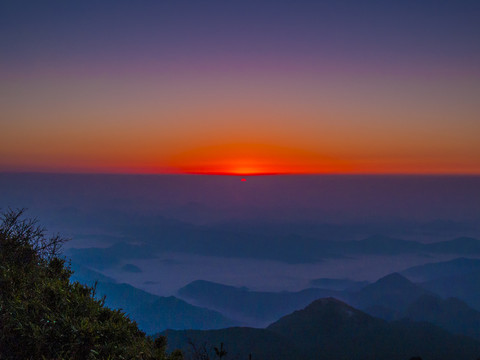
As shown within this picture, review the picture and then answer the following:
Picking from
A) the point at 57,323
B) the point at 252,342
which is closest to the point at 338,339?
the point at 252,342

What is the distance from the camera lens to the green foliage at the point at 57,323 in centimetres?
708

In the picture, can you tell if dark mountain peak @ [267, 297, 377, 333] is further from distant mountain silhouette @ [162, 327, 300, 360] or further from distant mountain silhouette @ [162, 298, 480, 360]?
distant mountain silhouette @ [162, 327, 300, 360]

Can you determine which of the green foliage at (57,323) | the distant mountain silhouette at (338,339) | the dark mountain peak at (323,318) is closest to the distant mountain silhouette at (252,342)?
the distant mountain silhouette at (338,339)

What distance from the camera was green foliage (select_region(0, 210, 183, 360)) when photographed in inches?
279

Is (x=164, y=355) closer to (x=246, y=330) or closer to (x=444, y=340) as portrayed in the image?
(x=246, y=330)

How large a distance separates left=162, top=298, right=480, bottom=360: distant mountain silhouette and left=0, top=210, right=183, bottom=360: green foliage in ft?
304

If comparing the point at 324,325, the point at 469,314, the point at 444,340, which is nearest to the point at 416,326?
the point at 444,340

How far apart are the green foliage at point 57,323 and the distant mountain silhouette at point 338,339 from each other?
3646 inches

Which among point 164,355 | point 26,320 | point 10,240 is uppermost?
point 10,240

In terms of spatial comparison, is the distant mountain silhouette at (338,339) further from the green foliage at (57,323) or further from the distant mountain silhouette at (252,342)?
the green foliage at (57,323)

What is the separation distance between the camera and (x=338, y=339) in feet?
446

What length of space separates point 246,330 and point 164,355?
116391 millimetres

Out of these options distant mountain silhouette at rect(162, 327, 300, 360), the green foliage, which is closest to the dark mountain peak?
distant mountain silhouette at rect(162, 327, 300, 360)

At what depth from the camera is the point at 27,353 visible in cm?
695
